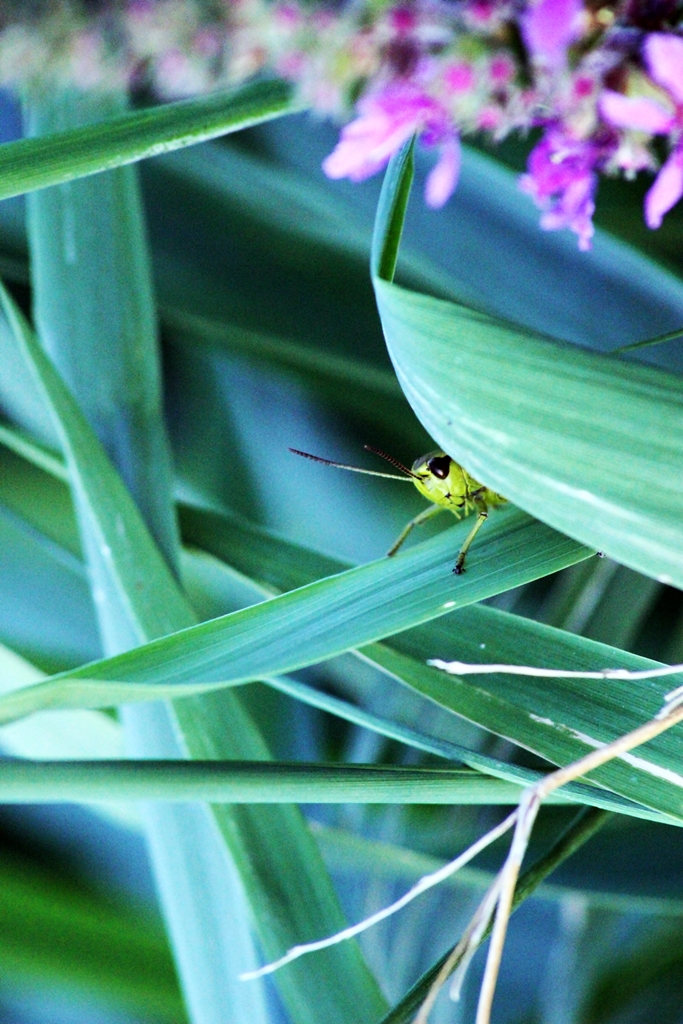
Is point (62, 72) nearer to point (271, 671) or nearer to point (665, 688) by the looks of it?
point (271, 671)

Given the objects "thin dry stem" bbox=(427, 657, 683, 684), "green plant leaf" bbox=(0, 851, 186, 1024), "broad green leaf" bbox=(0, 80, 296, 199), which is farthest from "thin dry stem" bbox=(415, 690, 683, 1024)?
"green plant leaf" bbox=(0, 851, 186, 1024)

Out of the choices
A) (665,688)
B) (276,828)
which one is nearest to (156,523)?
(276,828)

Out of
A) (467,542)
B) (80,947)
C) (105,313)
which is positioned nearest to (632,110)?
(467,542)

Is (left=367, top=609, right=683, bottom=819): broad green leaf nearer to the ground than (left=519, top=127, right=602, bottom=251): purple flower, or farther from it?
nearer to the ground

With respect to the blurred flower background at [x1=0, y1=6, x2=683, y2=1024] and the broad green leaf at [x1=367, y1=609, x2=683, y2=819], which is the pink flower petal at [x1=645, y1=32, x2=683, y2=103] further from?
the broad green leaf at [x1=367, y1=609, x2=683, y2=819]

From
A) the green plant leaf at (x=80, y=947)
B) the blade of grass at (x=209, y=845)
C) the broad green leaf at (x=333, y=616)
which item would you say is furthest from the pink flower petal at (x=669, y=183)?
the green plant leaf at (x=80, y=947)

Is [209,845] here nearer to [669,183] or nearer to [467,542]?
[467,542]
